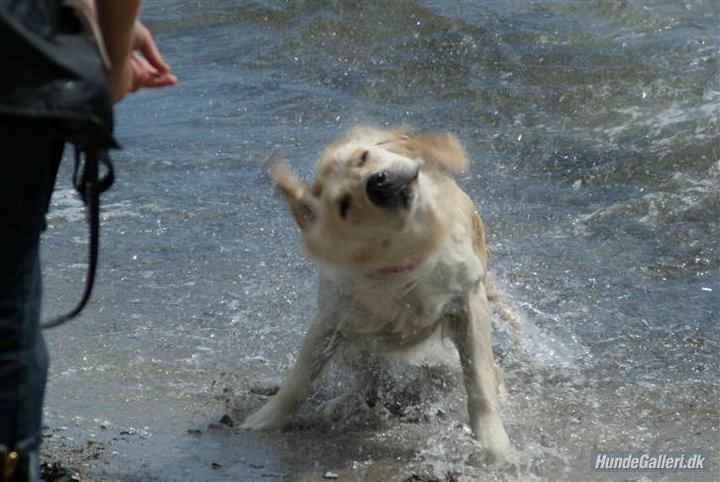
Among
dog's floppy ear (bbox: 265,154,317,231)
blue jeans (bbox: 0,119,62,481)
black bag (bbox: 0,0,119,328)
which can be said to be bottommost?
dog's floppy ear (bbox: 265,154,317,231)

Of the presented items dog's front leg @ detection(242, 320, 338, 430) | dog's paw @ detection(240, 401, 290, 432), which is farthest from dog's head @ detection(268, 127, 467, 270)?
dog's paw @ detection(240, 401, 290, 432)

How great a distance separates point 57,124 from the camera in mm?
2244

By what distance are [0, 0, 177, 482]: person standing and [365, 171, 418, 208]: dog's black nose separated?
142 centimetres

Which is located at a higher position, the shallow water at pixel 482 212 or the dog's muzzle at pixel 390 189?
the dog's muzzle at pixel 390 189

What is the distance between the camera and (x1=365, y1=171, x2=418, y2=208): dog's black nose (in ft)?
12.5

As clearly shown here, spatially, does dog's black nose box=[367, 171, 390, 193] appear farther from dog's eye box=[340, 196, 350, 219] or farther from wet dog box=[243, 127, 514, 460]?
dog's eye box=[340, 196, 350, 219]

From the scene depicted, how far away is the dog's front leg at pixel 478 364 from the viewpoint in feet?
13.3

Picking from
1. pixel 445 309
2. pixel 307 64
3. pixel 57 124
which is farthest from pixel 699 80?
pixel 57 124

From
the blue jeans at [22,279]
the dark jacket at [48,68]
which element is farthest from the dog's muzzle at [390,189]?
the dark jacket at [48,68]

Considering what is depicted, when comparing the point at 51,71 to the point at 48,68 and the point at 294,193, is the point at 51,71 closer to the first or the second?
the point at 48,68

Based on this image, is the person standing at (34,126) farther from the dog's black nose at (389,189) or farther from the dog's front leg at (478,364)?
the dog's front leg at (478,364)

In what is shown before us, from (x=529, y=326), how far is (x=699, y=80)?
414 cm

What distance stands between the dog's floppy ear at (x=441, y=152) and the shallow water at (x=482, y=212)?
3.19 feet

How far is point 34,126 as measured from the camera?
7.30 ft
